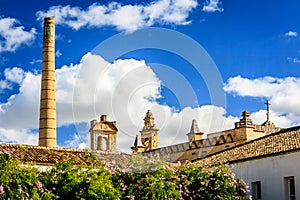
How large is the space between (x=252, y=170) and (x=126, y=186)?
617 cm

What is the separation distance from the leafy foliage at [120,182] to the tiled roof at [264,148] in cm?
191

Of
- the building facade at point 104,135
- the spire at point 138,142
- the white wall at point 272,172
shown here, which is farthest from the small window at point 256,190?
the spire at point 138,142

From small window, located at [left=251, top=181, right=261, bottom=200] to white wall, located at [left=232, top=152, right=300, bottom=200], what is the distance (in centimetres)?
20

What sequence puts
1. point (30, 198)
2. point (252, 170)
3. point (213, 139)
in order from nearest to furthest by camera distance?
point (30, 198) → point (252, 170) → point (213, 139)

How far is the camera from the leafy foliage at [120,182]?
19.6 meters

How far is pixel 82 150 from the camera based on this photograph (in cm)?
3059

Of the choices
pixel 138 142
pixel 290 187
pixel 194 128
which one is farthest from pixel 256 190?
pixel 138 142

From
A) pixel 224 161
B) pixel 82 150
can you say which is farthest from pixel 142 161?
pixel 82 150

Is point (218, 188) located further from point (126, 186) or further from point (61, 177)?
point (61, 177)

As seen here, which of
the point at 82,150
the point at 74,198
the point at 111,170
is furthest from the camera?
the point at 82,150

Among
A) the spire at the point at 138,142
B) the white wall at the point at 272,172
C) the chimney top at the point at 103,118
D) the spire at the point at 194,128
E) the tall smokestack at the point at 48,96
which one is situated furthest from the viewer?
the spire at the point at 138,142

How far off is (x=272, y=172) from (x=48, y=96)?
20866 millimetres

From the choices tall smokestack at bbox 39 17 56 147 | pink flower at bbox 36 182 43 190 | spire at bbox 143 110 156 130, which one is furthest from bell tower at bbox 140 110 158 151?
pink flower at bbox 36 182 43 190

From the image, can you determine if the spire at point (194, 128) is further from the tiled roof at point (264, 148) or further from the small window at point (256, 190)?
the small window at point (256, 190)
